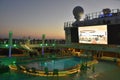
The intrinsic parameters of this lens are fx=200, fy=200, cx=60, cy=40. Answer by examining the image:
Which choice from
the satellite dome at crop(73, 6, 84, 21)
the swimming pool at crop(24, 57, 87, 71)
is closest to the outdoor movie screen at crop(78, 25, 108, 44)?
the satellite dome at crop(73, 6, 84, 21)

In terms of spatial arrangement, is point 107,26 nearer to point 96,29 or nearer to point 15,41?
point 96,29

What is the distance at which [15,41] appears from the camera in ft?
121

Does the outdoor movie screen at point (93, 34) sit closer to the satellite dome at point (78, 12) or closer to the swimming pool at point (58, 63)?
the satellite dome at point (78, 12)

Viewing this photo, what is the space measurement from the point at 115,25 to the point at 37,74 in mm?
18906

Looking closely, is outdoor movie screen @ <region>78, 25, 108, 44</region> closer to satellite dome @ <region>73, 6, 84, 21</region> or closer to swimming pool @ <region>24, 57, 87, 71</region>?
satellite dome @ <region>73, 6, 84, 21</region>

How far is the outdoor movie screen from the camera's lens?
35.5 m

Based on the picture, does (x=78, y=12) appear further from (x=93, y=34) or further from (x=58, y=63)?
(x=58, y=63)

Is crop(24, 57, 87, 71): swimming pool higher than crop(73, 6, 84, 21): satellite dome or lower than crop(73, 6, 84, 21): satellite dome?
lower

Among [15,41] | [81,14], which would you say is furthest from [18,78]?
[81,14]

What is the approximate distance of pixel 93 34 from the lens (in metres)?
37.8

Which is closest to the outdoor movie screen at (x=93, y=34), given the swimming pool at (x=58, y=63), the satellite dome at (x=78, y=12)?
the satellite dome at (x=78, y=12)

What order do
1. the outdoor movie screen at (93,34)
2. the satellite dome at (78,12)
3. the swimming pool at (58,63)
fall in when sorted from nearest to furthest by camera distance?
the swimming pool at (58,63)
the outdoor movie screen at (93,34)
the satellite dome at (78,12)

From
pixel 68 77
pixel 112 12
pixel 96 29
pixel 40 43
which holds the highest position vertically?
pixel 112 12

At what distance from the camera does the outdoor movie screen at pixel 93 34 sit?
3553cm
